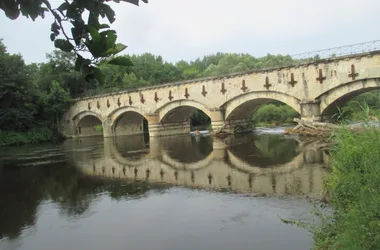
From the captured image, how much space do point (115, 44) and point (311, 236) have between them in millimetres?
4944

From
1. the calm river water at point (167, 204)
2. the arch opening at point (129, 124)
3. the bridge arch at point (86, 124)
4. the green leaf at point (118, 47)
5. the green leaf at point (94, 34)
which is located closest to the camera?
the green leaf at point (94, 34)

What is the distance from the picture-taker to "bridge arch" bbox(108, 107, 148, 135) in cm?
3588

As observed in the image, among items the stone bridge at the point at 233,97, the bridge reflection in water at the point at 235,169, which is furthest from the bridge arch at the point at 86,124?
the bridge reflection in water at the point at 235,169

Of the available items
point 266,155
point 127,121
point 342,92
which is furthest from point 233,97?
point 127,121

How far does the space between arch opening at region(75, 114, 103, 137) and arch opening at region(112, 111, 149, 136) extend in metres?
4.57

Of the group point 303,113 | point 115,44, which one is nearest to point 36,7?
point 115,44

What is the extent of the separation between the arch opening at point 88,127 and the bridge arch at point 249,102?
2007cm

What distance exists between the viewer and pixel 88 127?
4350 cm

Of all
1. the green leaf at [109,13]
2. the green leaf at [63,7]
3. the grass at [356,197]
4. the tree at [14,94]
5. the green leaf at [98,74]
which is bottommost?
the grass at [356,197]

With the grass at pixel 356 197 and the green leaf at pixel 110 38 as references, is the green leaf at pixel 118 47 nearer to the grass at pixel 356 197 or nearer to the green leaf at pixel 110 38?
the green leaf at pixel 110 38

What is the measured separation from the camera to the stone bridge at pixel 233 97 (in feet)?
64.4

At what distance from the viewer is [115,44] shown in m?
2.52

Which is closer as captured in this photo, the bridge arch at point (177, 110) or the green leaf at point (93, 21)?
the green leaf at point (93, 21)

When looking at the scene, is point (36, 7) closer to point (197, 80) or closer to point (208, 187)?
point (208, 187)
